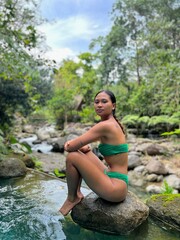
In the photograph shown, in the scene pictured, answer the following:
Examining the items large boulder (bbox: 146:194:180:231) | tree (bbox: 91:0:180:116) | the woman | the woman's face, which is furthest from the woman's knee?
tree (bbox: 91:0:180:116)

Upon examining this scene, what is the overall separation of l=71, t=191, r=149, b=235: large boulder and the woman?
0.35 ft

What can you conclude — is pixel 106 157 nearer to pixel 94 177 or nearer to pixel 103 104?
pixel 94 177

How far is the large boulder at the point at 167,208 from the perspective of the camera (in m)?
2.49

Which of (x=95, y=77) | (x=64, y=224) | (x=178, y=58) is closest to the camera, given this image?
(x=64, y=224)

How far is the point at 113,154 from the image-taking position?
2.27 m

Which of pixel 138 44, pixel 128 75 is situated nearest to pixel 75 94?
pixel 128 75

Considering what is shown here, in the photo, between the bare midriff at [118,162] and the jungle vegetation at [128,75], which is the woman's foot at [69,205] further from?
the jungle vegetation at [128,75]

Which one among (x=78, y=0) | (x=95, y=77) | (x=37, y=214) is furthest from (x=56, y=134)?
(x=37, y=214)

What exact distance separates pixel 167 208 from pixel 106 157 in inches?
36.0

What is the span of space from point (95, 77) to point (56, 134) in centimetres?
578

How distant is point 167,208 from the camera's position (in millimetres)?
2596

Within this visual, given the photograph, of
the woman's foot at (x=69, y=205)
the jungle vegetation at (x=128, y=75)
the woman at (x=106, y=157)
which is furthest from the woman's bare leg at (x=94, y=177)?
the jungle vegetation at (x=128, y=75)

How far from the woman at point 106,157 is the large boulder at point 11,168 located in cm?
231

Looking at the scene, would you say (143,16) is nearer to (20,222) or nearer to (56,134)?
(56,134)
